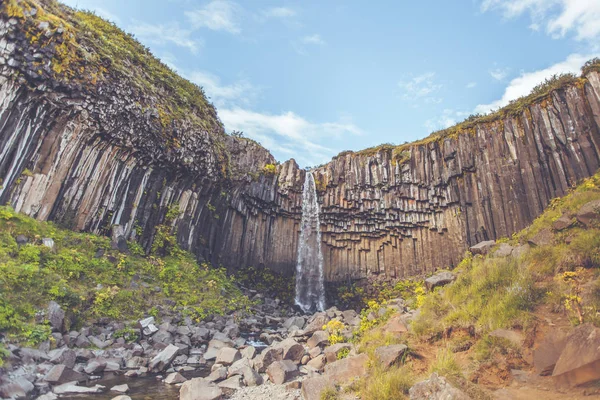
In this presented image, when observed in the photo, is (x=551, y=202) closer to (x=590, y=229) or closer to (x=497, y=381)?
(x=590, y=229)

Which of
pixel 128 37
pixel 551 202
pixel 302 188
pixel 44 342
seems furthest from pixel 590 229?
pixel 128 37

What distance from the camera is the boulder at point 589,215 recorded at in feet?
27.1

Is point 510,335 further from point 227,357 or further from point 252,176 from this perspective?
point 252,176

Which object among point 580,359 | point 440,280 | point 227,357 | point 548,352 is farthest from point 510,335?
point 227,357

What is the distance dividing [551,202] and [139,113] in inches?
881

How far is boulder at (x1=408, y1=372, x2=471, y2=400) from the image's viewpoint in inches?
180

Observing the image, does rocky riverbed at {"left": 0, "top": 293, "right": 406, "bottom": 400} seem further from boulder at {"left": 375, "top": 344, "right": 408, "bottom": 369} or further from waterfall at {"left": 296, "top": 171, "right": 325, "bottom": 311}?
waterfall at {"left": 296, "top": 171, "right": 325, "bottom": 311}

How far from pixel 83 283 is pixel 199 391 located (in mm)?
8056

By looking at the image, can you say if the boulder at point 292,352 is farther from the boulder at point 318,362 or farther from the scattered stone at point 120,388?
the scattered stone at point 120,388

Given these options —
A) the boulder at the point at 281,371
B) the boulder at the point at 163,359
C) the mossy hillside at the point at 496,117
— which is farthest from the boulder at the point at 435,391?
the mossy hillside at the point at 496,117

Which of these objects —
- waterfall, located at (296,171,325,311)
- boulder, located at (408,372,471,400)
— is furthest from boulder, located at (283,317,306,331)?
boulder, located at (408,372,471,400)

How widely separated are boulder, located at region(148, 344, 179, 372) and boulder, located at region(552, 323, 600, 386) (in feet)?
30.4

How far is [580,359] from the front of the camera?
14.7 ft

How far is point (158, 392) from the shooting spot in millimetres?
7773
